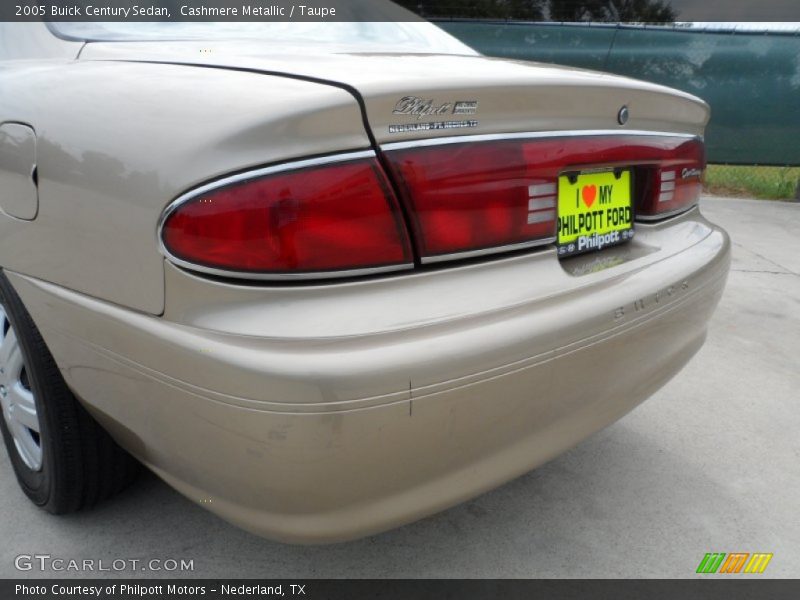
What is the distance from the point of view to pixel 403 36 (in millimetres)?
2318

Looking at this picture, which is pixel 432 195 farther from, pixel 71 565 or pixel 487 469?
pixel 71 565

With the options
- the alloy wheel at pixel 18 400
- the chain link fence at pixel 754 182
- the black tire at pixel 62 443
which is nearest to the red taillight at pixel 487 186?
the black tire at pixel 62 443

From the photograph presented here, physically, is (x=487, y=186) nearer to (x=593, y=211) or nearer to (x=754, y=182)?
(x=593, y=211)

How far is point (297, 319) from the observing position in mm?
1169

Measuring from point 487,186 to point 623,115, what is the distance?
0.51 meters

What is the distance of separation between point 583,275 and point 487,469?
0.48 m

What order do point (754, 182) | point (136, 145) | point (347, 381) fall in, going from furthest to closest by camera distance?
1. point (754, 182)
2. point (136, 145)
3. point (347, 381)

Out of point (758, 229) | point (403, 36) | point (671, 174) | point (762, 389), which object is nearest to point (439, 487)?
point (671, 174)

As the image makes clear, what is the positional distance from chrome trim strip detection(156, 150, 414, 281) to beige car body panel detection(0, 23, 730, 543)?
0.05 ft

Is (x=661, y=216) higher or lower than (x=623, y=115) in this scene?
lower

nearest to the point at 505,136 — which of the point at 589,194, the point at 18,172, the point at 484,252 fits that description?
the point at 484,252

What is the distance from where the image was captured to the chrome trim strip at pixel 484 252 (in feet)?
4.29

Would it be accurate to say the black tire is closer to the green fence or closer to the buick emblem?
the buick emblem

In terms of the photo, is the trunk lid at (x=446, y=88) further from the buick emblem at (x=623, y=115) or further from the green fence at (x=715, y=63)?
the green fence at (x=715, y=63)
